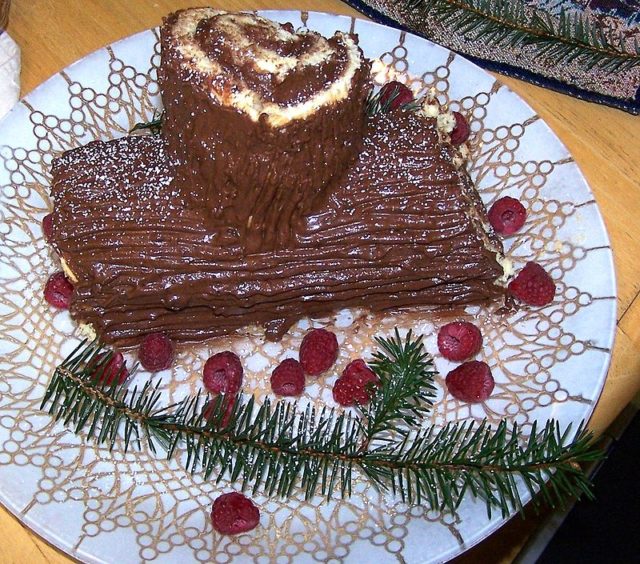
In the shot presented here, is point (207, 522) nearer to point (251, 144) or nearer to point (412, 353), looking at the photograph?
point (412, 353)

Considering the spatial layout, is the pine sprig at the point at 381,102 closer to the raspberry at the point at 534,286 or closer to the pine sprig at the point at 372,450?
the raspberry at the point at 534,286

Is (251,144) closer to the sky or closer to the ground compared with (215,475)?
closer to the sky

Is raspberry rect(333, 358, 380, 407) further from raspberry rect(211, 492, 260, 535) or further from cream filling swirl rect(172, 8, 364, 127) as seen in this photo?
cream filling swirl rect(172, 8, 364, 127)

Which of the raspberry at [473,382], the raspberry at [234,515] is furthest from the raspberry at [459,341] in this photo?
the raspberry at [234,515]

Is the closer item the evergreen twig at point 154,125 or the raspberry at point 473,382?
the raspberry at point 473,382

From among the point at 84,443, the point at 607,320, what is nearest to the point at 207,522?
the point at 84,443

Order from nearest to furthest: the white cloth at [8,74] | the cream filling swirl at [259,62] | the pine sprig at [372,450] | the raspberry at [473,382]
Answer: the pine sprig at [372,450] → the cream filling swirl at [259,62] → the raspberry at [473,382] → the white cloth at [8,74]

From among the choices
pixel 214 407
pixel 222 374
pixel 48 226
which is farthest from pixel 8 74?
pixel 214 407
